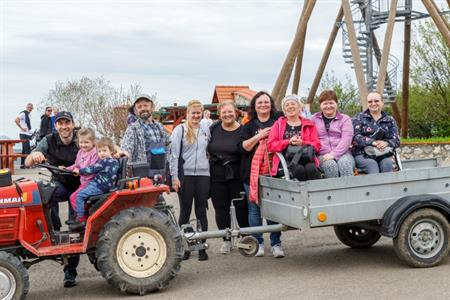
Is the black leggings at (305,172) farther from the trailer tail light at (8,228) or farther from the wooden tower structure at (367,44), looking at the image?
the wooden tower structure at (367,44)

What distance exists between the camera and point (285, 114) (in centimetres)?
735

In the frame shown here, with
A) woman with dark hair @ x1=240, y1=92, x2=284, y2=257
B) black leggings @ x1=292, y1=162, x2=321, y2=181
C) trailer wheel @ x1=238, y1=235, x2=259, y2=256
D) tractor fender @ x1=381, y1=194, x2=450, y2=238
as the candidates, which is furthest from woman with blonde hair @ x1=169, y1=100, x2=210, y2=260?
tractor fender @ x1=381, y1=194, x2=450, y2=238

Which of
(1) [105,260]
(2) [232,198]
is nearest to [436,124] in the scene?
(2) [232,198]

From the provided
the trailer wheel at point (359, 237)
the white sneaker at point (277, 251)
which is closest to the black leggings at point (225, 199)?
the white sneaker at point (277, 251)

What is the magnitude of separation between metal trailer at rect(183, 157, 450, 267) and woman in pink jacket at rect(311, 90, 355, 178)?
1.53ft

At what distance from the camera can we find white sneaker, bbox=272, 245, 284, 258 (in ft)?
25.6

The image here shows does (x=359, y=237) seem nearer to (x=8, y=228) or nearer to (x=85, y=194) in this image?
(x=85, y=194)

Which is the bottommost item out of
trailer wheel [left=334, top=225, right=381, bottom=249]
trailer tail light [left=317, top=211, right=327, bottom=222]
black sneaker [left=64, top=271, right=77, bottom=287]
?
black sneaker [left=64, top=271, right=77, bottom=287]

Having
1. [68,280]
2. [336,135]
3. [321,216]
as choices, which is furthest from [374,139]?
[68,280]

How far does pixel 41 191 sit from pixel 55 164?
3.41 feet

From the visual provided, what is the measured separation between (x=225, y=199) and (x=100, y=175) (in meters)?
2.00

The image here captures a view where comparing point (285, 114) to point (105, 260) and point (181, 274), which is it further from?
point (105, 260)

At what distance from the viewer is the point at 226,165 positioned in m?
7.86

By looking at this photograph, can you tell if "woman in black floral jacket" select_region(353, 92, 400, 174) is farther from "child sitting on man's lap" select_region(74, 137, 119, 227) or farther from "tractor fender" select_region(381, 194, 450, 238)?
"child sitting on man's lap" select_region(74, 137, 119, 227)
